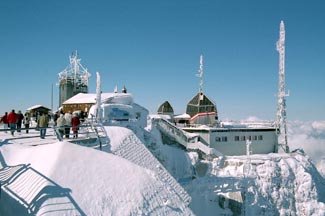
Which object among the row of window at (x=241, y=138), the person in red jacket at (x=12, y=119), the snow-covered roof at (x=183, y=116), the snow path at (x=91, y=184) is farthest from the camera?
the snow-covered roof at (x=183, y=116)

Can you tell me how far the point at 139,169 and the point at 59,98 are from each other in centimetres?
4121

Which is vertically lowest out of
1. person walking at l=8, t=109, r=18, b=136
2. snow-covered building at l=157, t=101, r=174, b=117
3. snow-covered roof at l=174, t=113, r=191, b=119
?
person walking at l=8, t=109, r=18, b=136

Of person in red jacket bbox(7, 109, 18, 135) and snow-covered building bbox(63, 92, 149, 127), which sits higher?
snow-covered building bbox(63, 92, 149, 127)

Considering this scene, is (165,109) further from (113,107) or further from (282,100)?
(113,107)

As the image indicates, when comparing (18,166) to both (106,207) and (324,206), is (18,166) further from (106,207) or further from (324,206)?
(324,206)

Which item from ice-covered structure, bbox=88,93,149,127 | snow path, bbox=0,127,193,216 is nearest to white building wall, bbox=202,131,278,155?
ice-covered structure, bbox=88,93,149,127

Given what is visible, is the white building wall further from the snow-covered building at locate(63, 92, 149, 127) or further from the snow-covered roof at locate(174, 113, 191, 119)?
the snow-covered roof at locate(174, 113, 191, 119)

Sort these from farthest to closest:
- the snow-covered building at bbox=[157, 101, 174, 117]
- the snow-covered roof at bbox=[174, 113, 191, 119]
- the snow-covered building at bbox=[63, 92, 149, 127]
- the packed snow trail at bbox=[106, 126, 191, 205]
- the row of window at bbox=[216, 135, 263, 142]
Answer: the snow-covered building at bbox=[157, 101, 174, 117] → the snow-covered roof at bbox=[174, 113, 191, 119] → the row of window at bbox=[216, 135, 263, 142] → the snow-covered building at bbox=[63, 92, 149, 127] → the packed snow trail at bbox=[106, 126, 191, 205]

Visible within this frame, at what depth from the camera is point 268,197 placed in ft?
111

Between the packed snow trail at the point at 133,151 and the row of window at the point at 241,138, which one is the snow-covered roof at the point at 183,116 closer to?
the row of window at the point at 241,138

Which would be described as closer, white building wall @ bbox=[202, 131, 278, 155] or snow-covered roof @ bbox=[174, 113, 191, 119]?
white building wall @ bbox=[202, 131, 278, 155]

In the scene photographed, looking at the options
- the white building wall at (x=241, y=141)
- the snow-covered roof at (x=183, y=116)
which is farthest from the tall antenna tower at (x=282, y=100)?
the snow-covered roof at (x=183, y=116)

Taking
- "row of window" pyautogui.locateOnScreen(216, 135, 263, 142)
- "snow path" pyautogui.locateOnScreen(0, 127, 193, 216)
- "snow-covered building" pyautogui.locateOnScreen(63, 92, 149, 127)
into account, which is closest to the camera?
"snow path" pyautogui.locateOnScreen(0, 127, 193, 216)

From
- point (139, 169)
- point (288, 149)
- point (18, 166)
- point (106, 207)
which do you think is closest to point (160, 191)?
point (139, 169)
